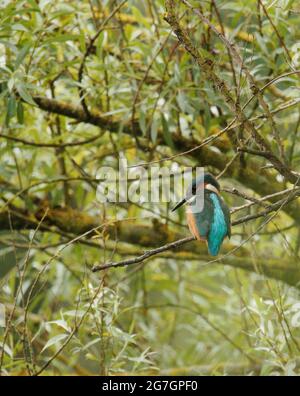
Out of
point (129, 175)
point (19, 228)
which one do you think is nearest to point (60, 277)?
point (19, 228)

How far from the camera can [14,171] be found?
3.61 m

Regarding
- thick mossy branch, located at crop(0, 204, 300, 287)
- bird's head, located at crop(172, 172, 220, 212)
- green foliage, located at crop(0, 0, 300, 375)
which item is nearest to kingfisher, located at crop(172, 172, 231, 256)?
bird's head, located at crop(172, 172, 220, 212)

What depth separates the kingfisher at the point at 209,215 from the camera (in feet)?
7.24

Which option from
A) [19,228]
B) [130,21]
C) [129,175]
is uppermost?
[130,21]

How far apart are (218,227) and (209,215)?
0.17 ft

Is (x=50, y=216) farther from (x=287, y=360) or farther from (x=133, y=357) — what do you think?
(x=287, y=360)

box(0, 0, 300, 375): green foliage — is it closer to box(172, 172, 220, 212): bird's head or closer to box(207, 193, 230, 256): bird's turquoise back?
box(172, 172, 220, 212): bird's head

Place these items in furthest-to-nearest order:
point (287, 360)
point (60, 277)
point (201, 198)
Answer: point (60, 277) < point (287, 360) < point (201, 198)

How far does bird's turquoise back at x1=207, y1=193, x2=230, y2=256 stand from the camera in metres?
2.20

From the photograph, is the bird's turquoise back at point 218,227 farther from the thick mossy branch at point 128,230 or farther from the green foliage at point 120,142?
the thick mossy branch at point 128,230

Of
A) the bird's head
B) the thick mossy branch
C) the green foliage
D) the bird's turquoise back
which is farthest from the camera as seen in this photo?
the thick mossy branch

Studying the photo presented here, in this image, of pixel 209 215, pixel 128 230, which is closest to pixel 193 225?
pixel 209 215

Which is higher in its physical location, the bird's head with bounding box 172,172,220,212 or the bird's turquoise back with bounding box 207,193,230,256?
the bird's head with bounding box 172,172,220,212
